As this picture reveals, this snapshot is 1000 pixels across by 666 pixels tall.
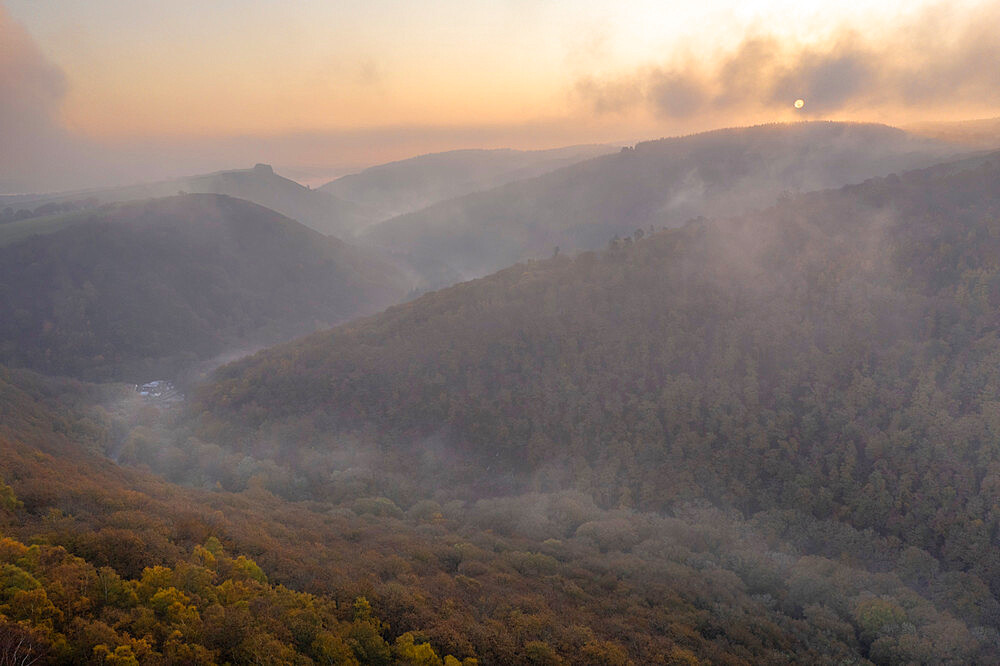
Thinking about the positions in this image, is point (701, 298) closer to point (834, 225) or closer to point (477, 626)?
point (834, 225)

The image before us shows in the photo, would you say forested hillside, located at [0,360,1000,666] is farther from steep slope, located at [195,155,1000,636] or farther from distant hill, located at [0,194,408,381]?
distant hill, located at [0,194,408,381]

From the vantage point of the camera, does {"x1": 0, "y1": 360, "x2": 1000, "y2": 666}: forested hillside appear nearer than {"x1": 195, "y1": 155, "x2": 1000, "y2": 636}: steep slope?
Yes

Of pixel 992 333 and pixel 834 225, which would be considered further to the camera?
pixel 834 225

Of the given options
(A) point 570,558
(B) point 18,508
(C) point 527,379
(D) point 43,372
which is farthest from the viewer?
(D) point 43,372

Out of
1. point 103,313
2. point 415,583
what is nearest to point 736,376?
point 415,583

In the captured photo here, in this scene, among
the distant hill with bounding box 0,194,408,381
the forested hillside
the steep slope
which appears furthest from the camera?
the distant hill with bounding box 0,194,408,381

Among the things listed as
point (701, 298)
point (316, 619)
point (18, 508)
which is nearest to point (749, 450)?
point (701, 298)

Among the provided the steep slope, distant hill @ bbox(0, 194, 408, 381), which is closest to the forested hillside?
the steep slope

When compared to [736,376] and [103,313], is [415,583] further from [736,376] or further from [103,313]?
[103,313]
